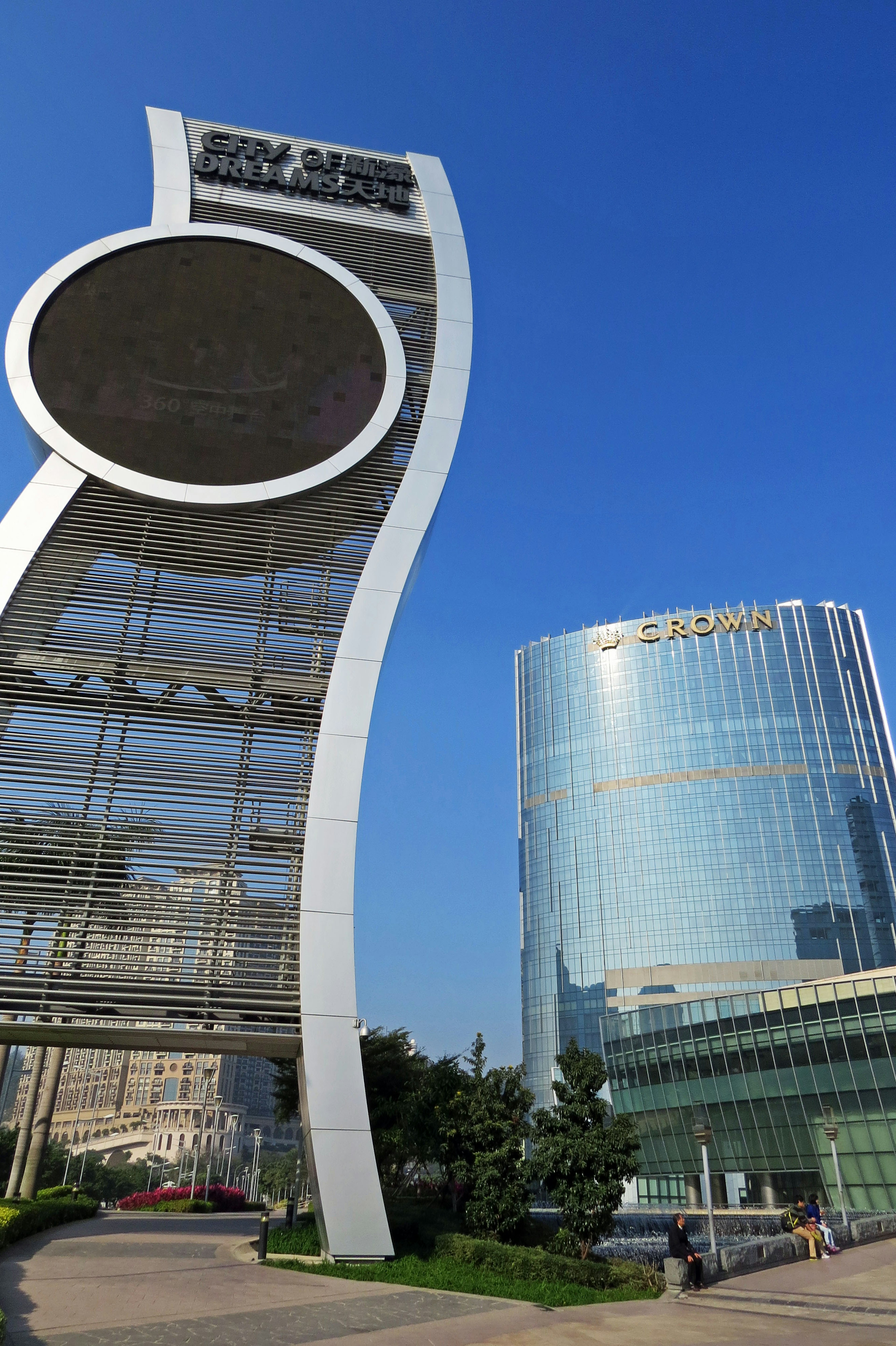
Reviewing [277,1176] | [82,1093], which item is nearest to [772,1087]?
[277,1176]

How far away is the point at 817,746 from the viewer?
353ft

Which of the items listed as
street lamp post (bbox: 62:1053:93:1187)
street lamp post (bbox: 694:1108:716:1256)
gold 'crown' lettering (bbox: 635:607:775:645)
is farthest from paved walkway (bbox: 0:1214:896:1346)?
street lamp post (bbox: 62:1053:93:1187)

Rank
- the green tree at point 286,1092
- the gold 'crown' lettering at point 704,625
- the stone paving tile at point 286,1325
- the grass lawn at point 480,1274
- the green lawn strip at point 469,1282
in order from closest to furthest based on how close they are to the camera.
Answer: the stone paving tile at point 286,1325, the green lawn strip at point 469,1282, the grass lawn at point 480,1274, the green tree at point 286,1092, the gold 'crown' lettering at point 704,625

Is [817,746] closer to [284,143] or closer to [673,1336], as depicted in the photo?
[284,143]

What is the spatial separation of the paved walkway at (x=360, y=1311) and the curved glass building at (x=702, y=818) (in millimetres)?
89668

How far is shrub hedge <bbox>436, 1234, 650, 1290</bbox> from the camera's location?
15.0 m

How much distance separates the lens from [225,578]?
68.7 ft

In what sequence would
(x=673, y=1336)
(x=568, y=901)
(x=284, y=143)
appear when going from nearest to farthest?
1. (x=673, y=1336)
2. (x=284, y=143)
3. (x=568, y=901)

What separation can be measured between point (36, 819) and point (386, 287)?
683 inches

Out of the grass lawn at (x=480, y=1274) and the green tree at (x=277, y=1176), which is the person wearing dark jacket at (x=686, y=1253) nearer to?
the grass lawn at (x=480, y=1274)

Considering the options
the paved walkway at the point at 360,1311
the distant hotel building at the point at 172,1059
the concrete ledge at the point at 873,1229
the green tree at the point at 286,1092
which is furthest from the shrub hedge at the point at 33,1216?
the concrete ledge at the point at 873,1229

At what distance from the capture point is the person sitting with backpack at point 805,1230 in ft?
61.6

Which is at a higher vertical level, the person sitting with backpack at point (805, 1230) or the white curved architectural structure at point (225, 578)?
the white curved architectural structure at point (225, 578)

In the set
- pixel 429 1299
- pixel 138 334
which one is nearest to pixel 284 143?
pixel 138 334
